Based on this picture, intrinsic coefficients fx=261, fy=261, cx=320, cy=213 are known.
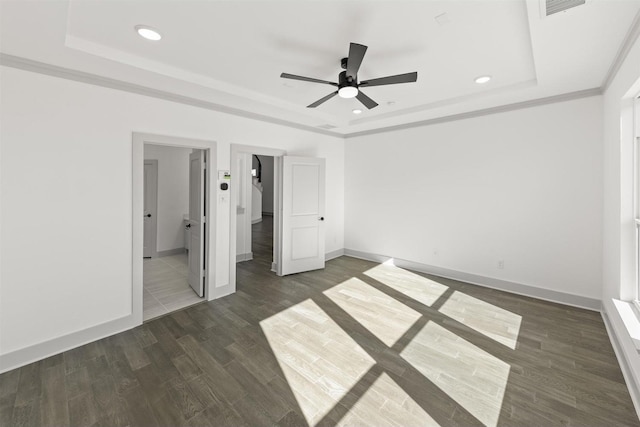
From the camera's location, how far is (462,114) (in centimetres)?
437

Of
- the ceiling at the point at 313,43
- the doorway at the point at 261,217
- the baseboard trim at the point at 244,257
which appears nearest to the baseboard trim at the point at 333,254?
the doorway at the point at 261,217

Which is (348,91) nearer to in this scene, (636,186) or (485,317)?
(636,186)

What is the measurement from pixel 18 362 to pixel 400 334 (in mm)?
3680

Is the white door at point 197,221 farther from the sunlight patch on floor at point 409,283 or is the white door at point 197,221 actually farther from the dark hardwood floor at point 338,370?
the sunlight patch on floor at point 409,283

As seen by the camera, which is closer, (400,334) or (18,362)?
(18,362)

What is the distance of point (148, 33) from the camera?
221cm

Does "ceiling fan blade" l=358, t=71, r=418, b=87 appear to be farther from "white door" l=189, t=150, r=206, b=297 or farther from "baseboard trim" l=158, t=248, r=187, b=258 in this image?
"baseboard trim" l=158, t=248, r=187, b=258

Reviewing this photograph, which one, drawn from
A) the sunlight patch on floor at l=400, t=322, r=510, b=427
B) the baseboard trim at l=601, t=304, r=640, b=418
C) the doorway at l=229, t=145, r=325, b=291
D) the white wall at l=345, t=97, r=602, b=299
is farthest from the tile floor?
the baseboard trim at l=601, t=304, r=640, b=418

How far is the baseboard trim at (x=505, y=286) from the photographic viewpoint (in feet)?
11.5

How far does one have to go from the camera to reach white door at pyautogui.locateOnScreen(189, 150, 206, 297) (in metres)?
3.79

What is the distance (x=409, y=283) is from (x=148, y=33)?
4603mm

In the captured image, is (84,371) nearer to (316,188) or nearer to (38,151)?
(38,151)

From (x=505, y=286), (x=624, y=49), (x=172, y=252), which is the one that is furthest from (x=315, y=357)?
(x=172, y=252)

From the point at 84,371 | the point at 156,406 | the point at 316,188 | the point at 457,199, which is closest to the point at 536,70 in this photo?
the point at 457,199
